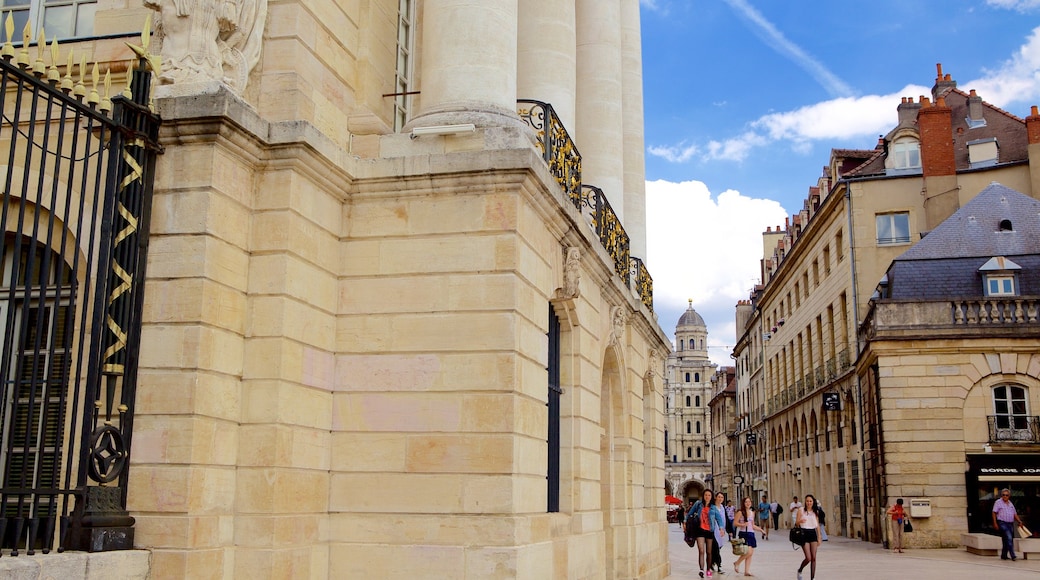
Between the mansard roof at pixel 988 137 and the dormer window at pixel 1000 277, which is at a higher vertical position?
the mansard roof at pixel 988 137

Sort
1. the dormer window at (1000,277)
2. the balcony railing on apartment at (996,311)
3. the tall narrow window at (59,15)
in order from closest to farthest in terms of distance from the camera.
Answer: the tall narrow window at (59,15) < the balcony railing on apartment at (996,311) < the dormer window at (1000,277)

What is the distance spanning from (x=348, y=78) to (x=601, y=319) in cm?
487

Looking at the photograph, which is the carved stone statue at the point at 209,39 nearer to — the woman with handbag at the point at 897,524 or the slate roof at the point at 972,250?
the woman with handbag at the point at 897,524

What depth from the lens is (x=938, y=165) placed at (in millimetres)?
35156

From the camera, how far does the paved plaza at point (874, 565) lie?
18.4 m

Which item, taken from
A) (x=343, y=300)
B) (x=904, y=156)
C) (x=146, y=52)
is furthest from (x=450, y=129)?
(x=904, y=156)

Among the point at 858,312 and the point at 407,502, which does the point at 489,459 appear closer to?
the point at 407,502

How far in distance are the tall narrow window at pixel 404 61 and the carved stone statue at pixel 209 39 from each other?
230 centimetres

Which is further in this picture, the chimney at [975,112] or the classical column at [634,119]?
the chimney at [975,112]

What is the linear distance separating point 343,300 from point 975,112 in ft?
115

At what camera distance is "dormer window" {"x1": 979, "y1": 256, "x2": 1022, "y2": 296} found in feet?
94.9

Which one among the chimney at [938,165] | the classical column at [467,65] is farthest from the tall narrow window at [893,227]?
the classical column at [467,65]

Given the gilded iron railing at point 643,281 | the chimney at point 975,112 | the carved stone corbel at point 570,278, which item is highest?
the chimney at point 975,112

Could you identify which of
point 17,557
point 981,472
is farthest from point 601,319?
point 981,472
